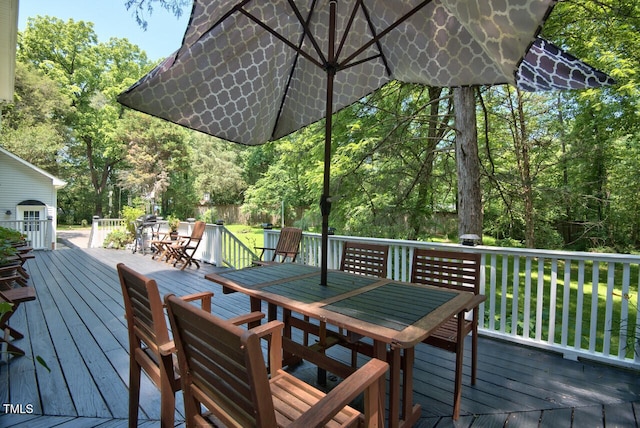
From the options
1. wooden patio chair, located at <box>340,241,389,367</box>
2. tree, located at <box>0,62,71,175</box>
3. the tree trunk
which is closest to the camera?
wooden patio chair, located at <box>340,241,389,367</box>

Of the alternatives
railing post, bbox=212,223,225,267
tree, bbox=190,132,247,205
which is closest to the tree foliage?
railing post, bbox=212,223,225,267

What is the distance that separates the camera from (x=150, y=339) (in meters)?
1.58

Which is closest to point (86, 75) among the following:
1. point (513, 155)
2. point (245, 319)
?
point (513, 155)

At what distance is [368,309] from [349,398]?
2.36ft

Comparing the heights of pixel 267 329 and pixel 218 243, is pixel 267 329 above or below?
above

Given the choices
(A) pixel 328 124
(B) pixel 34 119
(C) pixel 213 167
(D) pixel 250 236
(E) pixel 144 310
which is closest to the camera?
(E) pixel 144 310

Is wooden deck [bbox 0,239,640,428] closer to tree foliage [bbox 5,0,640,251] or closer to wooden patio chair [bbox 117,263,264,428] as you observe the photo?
wooden patio chair [bbox 117,263,264,428]

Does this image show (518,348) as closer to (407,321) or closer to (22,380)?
(407,321)

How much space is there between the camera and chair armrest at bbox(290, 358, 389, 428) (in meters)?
0.97

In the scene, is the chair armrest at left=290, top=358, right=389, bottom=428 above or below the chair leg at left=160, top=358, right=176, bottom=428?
above

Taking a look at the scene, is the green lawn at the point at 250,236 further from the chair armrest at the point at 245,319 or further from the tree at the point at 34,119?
the tree at the point at 34,119

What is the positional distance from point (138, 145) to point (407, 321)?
791 inches

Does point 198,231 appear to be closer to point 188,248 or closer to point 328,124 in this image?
point 188,248

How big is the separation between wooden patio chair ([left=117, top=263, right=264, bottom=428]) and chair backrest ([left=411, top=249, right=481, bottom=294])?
149 centimetres
